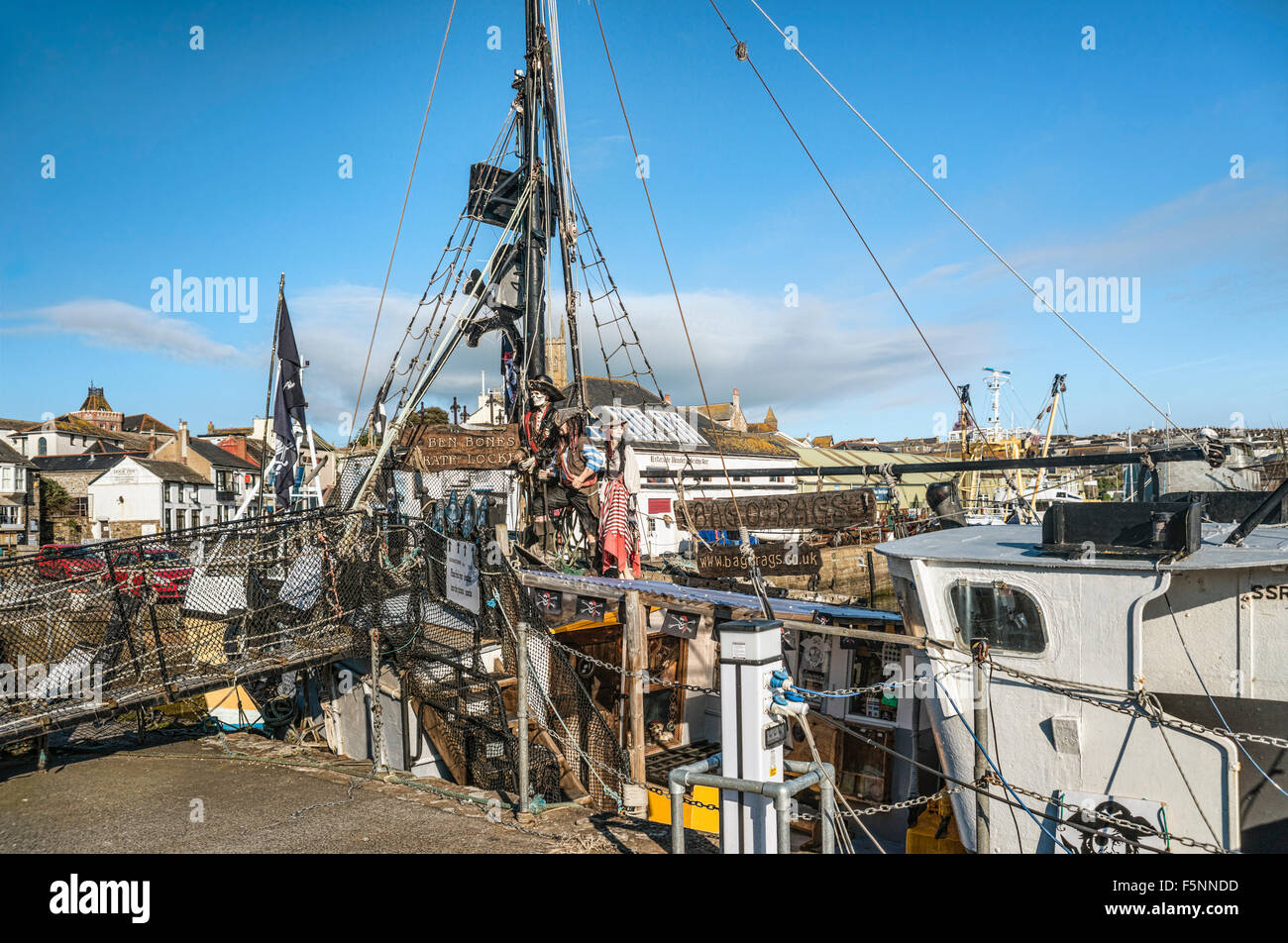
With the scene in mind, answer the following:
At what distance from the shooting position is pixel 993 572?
252 inches

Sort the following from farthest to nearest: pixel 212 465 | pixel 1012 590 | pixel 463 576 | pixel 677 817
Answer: pixel 212 465 < pixel 463 576 < pixel 1012 590 < pixel 677 817

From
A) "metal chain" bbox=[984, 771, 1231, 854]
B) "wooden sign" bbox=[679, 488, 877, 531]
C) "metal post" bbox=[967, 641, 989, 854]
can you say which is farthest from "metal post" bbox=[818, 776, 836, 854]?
"wooden sign" bbox=[679, 488, 877, 531]

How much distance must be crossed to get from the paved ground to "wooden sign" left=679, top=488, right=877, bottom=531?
7957mm

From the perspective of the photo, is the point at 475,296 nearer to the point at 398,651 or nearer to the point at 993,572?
the point at 398,651

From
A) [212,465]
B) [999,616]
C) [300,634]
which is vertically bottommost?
[300,634]

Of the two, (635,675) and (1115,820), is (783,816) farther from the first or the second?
(635,675)

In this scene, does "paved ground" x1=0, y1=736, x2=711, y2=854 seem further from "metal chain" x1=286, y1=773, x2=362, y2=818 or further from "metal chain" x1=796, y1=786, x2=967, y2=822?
"metal chain" x1=796, y1=786, x2=967, y2=822

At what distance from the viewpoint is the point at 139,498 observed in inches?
1887

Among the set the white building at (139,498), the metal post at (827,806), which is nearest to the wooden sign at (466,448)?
the metal post at (827,806)

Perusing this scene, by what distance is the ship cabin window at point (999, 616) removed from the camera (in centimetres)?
632

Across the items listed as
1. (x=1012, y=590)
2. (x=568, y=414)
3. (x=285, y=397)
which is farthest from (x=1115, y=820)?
(x=285, y=397)

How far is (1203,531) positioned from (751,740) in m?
5.25

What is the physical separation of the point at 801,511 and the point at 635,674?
6.64 metres

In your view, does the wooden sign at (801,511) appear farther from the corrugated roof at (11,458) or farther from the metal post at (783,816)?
the corrugated roof at (11,458)
